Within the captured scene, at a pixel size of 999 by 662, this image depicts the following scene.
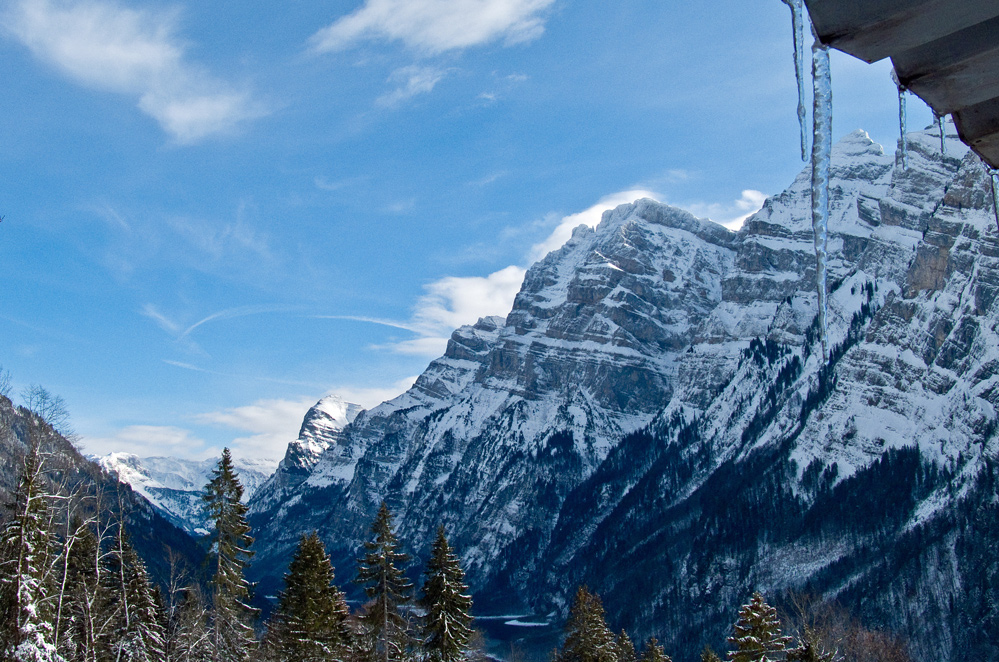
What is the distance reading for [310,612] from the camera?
34531 mm

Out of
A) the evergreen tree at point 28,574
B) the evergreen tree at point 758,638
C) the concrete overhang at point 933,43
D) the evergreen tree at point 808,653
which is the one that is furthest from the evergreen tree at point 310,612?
the concrete overhang at point 933,43

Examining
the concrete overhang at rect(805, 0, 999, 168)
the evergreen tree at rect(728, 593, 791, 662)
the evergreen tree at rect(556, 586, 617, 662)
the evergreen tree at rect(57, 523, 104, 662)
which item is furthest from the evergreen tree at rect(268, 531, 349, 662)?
the concrete overhang at rect(805, 0, 999, 168)

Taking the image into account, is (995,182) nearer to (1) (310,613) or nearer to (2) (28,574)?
(2) (28,574)

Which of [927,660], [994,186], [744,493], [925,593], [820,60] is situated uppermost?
[744,493]

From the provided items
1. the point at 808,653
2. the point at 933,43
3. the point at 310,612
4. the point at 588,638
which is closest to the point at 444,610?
the point at 310,612

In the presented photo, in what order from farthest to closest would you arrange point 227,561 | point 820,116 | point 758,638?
1. point 227,561
2. point 758,638
3. point 820,116

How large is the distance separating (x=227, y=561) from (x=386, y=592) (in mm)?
7311

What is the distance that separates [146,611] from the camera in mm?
33781

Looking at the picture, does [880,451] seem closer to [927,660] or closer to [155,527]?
[927,660]

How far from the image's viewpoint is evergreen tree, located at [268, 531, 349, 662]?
34250 millimetres

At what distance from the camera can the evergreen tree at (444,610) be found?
3412 cm

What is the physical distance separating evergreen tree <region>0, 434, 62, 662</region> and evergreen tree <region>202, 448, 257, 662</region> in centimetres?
1214

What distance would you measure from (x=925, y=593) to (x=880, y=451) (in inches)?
1794

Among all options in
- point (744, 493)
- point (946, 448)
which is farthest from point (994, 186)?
point (744, 493)
